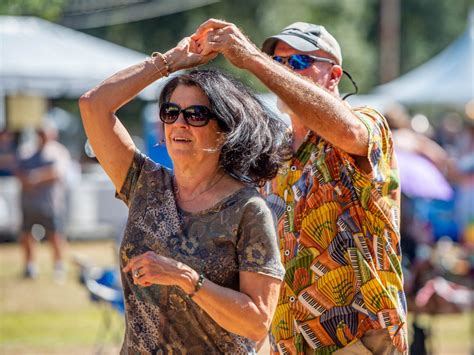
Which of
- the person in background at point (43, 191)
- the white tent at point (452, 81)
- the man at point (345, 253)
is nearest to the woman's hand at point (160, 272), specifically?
the man at point (345, 253)

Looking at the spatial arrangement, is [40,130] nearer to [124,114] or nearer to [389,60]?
[124,114]

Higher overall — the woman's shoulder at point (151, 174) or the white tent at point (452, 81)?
the woman's shoulder at point (151, 174)

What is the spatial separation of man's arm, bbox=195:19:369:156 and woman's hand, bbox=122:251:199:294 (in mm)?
762

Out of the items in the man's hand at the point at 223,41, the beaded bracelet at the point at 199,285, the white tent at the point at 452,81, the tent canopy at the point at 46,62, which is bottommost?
the white tent at the point at 452,81

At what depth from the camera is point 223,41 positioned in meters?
3.43

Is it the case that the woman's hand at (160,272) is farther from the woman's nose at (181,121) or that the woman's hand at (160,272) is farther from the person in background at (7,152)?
the person in background at (7,152)

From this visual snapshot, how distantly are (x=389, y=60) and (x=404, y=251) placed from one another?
25.6 meters

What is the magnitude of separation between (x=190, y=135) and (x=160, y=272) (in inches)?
21.1

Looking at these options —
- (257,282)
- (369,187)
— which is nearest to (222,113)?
(257,282)

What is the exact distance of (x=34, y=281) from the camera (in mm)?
14648

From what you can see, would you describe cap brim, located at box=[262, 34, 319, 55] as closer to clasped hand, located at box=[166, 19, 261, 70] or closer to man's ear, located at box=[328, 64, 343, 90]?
man's ear, located at box=[328, 64, 343, 90]

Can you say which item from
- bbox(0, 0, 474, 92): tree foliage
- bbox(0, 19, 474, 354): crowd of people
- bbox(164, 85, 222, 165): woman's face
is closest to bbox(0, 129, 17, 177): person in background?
bbox(0, 0, 474, 92): tree foliage

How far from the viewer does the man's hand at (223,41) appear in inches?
135

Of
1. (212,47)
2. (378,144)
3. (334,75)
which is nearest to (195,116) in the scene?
(212,47)
